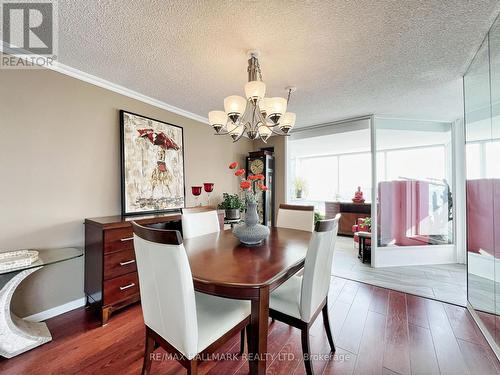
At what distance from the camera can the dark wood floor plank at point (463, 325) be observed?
1.72m

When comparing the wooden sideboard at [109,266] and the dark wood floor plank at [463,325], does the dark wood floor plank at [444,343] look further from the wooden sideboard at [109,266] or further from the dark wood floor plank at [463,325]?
the wooden sideboard at [109,266]

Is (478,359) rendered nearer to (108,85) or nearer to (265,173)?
(265,173)

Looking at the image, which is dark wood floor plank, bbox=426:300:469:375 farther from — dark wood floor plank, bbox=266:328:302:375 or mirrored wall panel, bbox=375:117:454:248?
mirrored wall panel, bbox=375:117:454:248

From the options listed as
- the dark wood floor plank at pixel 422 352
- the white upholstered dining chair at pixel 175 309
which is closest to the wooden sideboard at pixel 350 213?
the dark wood floor plank at pixel 422 352

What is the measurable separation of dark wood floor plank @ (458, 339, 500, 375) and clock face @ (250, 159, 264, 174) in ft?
10.4

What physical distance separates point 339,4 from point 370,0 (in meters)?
0.18

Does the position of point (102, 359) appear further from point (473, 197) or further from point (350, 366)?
point (473, 197)

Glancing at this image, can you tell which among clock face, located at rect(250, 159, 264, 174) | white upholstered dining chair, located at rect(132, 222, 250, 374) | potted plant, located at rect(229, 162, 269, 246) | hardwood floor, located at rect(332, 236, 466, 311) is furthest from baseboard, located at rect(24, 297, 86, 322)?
hardwood floor, located at rect(332, 236, 466, 311)

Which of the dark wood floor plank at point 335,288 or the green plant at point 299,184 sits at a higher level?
the green plant at point 299,184

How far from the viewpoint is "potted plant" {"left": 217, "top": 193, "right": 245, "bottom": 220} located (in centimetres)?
340

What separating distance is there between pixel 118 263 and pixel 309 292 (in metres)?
1.72

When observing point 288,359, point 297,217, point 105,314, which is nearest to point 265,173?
point 297,217

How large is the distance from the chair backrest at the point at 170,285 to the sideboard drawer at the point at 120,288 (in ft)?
3.60

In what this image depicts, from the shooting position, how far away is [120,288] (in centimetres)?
197
